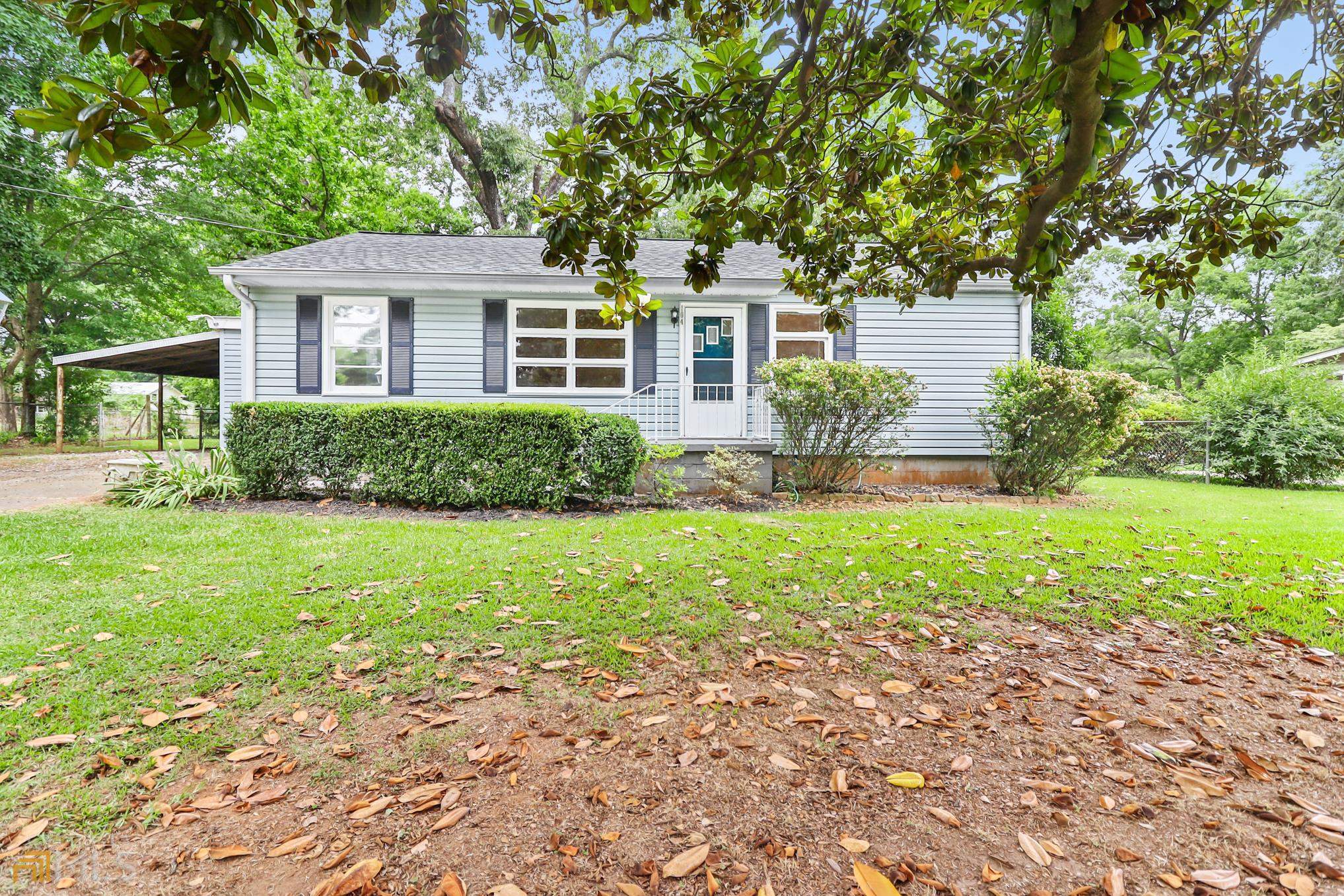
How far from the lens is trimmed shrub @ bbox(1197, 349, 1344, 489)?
962cm

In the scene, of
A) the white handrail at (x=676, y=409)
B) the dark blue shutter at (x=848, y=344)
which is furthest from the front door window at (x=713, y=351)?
the dark blue shutter at (x=848, y=344)

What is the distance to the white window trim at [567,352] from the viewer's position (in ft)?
30.0

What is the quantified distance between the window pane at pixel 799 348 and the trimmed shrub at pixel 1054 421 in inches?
107

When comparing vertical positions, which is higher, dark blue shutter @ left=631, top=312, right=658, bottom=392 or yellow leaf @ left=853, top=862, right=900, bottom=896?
dark blue shutter @ left=631, top=312, right=658, bottom=392

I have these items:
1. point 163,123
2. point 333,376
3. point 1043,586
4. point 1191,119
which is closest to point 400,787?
point 163,123

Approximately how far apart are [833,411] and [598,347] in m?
4.05

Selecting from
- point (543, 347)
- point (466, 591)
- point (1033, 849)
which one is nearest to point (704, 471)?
point (543, 347)

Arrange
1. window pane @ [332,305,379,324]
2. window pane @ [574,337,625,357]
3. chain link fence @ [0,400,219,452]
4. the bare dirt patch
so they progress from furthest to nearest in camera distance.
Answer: chain link fence @ [0,400,219,452] → window pane @ [574,337,625,357] → window pane @ [332,305,379,324] → the bare dirt patch

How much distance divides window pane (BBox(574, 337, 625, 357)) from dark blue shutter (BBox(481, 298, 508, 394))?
121cm

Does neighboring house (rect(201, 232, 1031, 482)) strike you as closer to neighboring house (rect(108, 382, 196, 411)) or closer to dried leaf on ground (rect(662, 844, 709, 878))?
dried leaf on ground (rect(662, 844, 709, 878))

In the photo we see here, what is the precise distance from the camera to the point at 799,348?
9.70m

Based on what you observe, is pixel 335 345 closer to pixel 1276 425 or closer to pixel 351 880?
pixel 351 880

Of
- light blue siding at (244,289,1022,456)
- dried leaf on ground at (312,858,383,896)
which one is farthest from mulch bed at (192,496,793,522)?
dried leaf on ground at (312,858,383,896)

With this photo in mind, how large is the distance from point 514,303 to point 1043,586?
26.6ft
